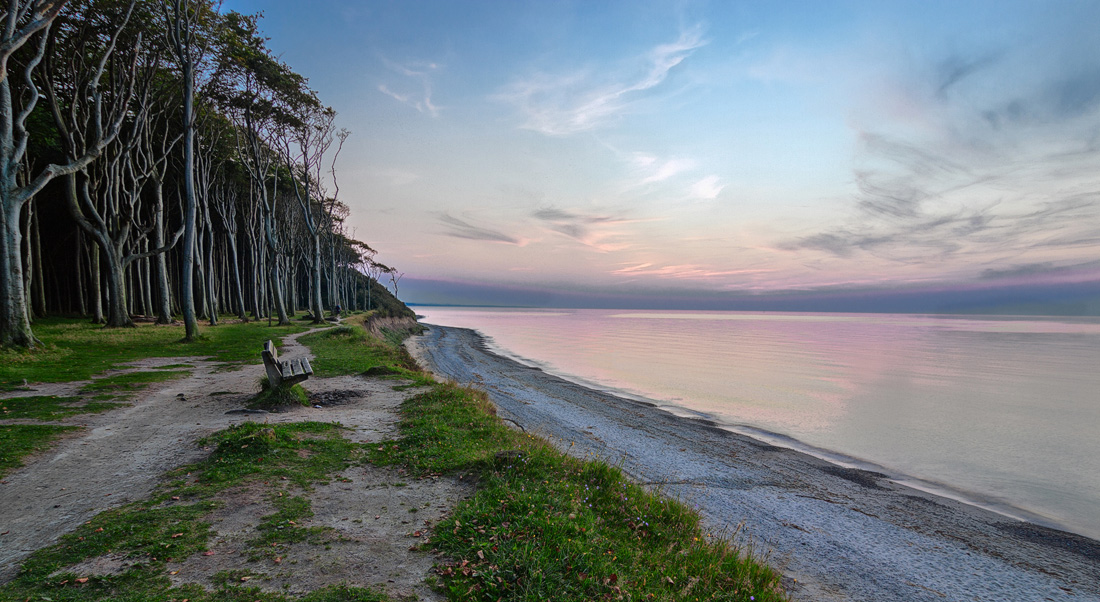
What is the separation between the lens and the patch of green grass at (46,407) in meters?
8.77

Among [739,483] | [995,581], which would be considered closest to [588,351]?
[739,483]

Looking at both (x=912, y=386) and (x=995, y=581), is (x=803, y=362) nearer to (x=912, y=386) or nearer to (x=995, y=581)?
(x=912, y=386)

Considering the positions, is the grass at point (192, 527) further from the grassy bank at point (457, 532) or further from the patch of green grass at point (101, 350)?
the patch of green grass at point (101, 350)

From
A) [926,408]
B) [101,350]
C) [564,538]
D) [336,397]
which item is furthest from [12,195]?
[926,408]

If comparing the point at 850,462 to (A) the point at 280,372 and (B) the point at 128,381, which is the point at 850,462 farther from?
(B) the point at 128,381

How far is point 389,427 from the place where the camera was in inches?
381

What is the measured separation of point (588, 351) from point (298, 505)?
39.8 meters

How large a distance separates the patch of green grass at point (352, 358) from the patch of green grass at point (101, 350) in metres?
2.53

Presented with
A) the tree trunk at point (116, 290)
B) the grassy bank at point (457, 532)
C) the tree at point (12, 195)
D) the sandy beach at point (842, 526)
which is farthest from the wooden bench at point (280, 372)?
the tree trunk at point (116, 290)

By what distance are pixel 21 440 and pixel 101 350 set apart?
13.2 m

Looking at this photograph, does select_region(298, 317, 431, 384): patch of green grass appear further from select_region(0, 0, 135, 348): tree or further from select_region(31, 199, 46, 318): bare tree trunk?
select_region(31, 199, 46, 318): bare tree trunk

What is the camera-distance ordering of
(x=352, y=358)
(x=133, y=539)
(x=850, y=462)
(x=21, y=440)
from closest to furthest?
(x=133, y=539) → (x=21, y=440) → (x=850, y=462) → (x=352, y=358)

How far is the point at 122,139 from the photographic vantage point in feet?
97.5

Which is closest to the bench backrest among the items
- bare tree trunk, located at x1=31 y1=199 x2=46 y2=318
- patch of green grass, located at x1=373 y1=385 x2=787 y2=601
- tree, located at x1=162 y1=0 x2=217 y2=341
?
patch of green grass, located at x1=373 y1=385 x2=787 y2=601
